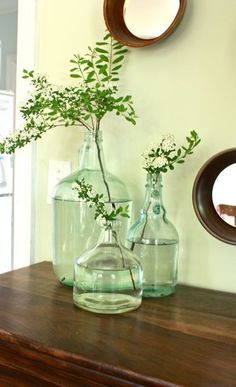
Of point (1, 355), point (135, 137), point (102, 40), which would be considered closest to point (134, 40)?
point (102, 40)

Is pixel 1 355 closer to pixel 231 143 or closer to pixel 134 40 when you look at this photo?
pixel 231 143

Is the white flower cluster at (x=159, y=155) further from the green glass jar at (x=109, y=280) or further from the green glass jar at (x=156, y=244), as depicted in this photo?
the green glass jar at (x=109, y=280)

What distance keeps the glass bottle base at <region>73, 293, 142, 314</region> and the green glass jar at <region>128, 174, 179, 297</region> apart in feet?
0.32

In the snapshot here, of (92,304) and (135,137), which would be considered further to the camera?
(135,137)

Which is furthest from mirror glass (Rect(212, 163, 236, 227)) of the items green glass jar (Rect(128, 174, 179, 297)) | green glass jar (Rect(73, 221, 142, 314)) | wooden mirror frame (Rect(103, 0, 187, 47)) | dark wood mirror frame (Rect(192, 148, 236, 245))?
wooden mirror frame (Rect(103, 0, 187, 47))

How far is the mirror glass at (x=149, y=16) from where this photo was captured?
97 cm

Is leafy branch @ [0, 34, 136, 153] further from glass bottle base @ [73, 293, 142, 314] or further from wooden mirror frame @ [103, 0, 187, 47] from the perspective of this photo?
glass bottle base @ [73, 293, 142, 314]

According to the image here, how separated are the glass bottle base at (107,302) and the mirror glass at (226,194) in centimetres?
27

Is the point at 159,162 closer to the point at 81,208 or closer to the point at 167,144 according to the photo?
the point at 167,144

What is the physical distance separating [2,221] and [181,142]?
225 cm

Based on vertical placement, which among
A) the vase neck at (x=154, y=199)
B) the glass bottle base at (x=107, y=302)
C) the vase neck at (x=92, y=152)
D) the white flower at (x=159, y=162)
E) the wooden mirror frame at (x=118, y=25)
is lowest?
the glass bottle base at (x=107, y=302)

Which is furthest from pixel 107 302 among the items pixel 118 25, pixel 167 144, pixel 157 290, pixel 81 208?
pixel 118 25

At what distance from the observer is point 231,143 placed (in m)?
0.94

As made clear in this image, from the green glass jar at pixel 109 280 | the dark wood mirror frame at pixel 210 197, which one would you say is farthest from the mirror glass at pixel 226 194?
the green glass jar at pixel 109 280
